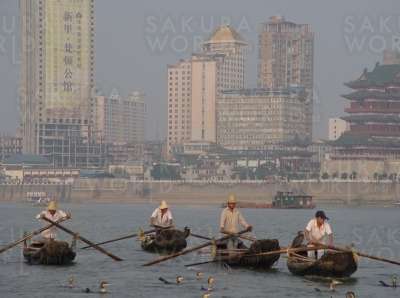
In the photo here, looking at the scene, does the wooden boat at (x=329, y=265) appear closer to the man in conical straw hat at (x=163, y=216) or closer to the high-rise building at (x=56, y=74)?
the man in conical straw hat at (x=163, y=216)

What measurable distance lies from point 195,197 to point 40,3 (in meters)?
63.4

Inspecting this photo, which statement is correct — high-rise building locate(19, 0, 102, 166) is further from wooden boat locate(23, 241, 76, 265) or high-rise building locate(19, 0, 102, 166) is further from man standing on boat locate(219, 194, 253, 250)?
man standing on boat locate(219, 194, 253, 250)

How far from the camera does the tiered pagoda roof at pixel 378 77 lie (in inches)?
6014

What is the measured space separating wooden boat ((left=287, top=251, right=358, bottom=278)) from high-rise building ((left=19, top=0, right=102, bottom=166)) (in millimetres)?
164518

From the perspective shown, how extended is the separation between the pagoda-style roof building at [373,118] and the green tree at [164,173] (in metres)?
35.6

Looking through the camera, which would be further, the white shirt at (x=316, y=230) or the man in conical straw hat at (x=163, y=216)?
the man in conical straw hat at (x=163, y=216)

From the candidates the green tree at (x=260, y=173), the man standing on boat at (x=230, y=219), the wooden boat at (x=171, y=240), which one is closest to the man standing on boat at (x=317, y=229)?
the man standing on boat at (x=230, y=219)

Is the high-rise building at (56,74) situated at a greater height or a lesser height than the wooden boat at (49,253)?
greater

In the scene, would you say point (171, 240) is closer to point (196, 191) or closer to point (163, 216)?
point (163, 216)

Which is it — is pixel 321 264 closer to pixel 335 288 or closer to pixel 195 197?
pixel 335 288

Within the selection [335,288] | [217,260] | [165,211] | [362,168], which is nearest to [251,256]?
[217,260]

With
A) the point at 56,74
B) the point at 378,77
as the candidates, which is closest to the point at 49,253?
the point at 378,77

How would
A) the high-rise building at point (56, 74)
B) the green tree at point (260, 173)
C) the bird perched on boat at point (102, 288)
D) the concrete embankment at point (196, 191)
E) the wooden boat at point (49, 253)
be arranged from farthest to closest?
the high-rise building at point (56, 74) → the green tree at point (260, 173) → the concrete embankment at point (196, 191) → the wooden boat at point (49, 253) → the bird perched on boat at point (102, 288)

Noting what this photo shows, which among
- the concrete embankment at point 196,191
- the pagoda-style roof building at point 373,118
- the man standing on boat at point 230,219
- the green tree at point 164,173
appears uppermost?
the pagoda-style roof building at point 373,118
